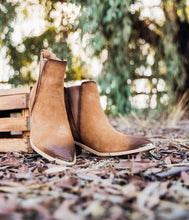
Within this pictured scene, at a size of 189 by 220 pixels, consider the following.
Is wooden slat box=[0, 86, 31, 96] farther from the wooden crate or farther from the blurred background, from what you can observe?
the blurred background

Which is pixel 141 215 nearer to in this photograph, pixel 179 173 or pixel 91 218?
pixel 91 218

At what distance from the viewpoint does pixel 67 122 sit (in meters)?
1.30

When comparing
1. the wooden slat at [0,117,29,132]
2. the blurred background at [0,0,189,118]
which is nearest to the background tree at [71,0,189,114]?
the blurred background at [0,0,189,118]

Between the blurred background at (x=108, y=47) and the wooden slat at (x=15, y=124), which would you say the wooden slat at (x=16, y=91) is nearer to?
the wooden slat at (x=15, y=124)

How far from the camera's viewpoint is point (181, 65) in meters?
4.14

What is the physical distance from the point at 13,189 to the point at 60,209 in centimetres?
22

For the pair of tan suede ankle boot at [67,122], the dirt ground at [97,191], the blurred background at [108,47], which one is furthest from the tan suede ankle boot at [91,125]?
the blurred background at [108,47]

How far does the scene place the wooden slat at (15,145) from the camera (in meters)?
1.42

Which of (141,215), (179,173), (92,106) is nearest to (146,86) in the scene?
(92,106)

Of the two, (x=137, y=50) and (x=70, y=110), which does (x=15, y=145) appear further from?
(x=137, y=50)

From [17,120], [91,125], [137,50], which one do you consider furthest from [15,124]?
[137,50]

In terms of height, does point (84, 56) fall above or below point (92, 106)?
above

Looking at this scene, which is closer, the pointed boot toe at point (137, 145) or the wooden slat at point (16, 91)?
the pointed boot toe at point (137, 145)

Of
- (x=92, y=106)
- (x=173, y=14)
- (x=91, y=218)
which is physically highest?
(x=173, y=14)
